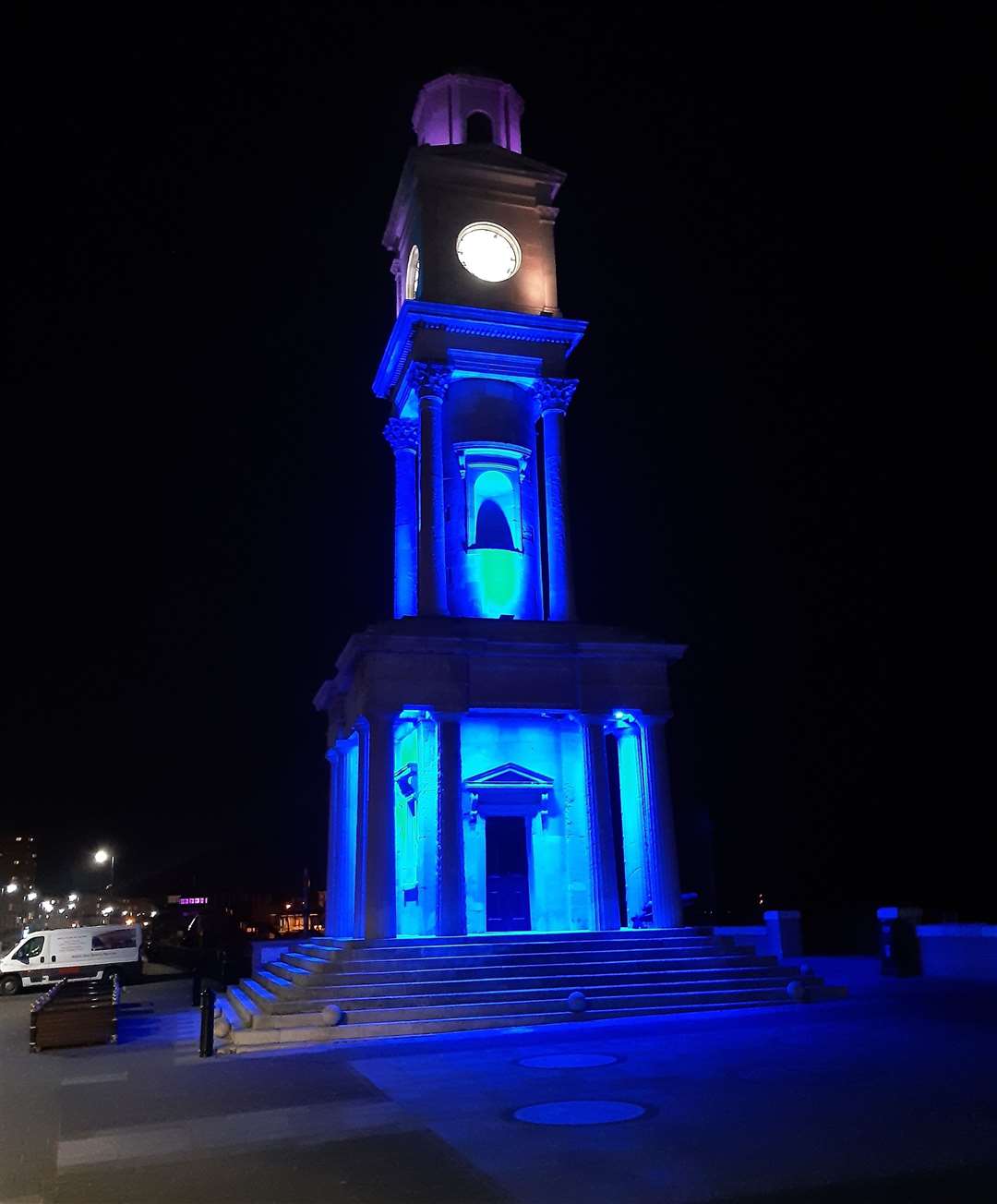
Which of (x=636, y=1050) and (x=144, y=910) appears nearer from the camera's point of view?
(x=636, y=1050)

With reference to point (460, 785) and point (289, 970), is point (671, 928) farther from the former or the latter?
point (289, 970)

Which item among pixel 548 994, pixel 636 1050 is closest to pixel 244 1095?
pixel 636 1050

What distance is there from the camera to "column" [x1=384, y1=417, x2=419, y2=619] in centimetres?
3609

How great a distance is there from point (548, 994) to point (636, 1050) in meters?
6.54

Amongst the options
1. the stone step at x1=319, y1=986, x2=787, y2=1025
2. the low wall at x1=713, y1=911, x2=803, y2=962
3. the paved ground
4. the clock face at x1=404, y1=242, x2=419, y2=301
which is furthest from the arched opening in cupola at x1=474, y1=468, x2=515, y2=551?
the paved ground

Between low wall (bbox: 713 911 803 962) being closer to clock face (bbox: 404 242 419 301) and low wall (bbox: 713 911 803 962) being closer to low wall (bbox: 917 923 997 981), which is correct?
low wall (bbox: 917 923 997 981)

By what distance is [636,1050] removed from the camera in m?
15.7

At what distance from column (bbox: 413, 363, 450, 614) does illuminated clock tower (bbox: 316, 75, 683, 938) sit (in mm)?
66

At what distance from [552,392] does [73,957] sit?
1096 inches

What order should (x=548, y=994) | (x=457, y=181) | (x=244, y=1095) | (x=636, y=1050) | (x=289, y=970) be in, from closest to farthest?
(x=244, y=1095), (x=636, y=1050), (x=548, y=994), (x=289, y=970), (x=457, y=181)

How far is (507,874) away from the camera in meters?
30.3

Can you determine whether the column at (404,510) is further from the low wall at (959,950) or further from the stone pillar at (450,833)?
the low wall at (959,950)

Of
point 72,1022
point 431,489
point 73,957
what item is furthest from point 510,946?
point 73,957

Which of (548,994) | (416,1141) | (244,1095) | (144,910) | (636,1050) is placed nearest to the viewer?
(416,1141)
